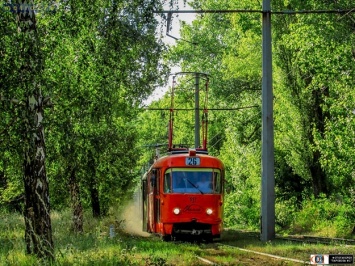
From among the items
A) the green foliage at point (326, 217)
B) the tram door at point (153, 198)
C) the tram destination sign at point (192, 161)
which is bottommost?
the green foliage at point (326, 217)

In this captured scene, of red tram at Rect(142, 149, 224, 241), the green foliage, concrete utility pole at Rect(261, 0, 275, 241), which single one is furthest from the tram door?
the green foliage

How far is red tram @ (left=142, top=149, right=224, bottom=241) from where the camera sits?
71.6 ft

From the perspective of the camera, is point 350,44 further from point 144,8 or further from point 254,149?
point 254,149

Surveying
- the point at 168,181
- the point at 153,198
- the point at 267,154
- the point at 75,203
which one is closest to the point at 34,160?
the point at 267,154

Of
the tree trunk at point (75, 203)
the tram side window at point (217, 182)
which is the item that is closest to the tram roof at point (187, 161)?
the tram side window at point (217, 182)

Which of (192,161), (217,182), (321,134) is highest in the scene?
Answer: (321,134)

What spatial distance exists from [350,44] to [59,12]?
47.1 feet

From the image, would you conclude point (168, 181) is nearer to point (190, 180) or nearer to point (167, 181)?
point (167, 181)

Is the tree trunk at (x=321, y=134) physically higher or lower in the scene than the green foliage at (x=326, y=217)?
higher

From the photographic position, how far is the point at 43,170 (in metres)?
12.4

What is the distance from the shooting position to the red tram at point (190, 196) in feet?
71.6

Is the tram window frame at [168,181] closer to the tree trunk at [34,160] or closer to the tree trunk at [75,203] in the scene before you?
the tree trunk at [75,203]

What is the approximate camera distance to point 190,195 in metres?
22.0

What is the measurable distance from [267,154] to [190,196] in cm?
304
